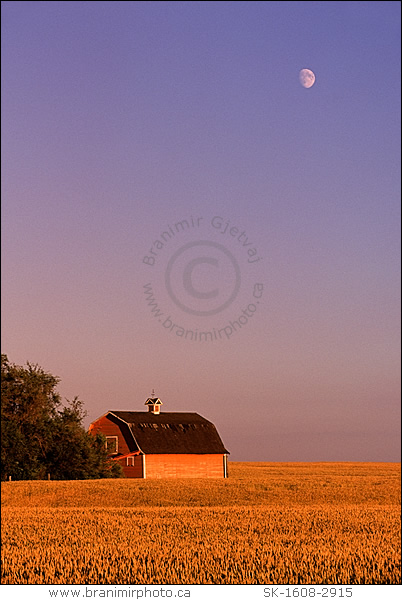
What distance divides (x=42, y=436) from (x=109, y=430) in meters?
4.94

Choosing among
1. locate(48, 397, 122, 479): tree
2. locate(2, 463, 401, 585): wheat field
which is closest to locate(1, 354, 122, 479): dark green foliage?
locate(48, 397, 122, 479): tree

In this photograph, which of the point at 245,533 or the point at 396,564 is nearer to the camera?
the point at 396,564

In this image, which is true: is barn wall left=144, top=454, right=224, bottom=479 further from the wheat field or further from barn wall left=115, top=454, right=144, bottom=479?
the wheat field

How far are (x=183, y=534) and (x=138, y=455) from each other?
35.1 metres

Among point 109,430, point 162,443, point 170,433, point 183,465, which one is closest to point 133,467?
point 109,430

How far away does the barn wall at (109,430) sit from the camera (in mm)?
62156

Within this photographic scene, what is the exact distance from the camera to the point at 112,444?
6378cm

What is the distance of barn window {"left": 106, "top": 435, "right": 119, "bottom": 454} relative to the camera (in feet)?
208

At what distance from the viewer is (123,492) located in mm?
45625

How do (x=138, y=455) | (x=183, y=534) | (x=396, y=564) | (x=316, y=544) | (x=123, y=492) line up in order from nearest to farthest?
(x=396, y=564), (x=316, y=544), (x=183, y=534), (x=123, y=492), (x=138, y=455)

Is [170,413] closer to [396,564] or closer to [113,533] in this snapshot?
[113,533]

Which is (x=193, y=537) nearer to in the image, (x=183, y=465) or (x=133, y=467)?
(x=183, y=465)

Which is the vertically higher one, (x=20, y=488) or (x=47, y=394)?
(x=47, y=394)
